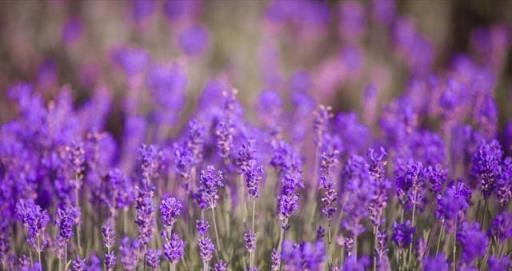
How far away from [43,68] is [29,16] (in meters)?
0.80

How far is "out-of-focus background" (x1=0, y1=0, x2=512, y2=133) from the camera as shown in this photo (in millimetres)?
5789

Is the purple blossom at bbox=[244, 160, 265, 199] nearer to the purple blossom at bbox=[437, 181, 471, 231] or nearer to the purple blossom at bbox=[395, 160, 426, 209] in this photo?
the purple blossom at bbox=[395, 160, 426, 209]

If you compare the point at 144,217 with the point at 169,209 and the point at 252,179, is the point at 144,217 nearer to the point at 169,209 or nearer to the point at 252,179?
the point at 169,209

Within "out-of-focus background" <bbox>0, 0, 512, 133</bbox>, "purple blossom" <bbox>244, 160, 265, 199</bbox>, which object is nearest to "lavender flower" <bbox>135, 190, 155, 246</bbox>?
"purple blossom" <bbox>244, 160, 265, 199</bbox>

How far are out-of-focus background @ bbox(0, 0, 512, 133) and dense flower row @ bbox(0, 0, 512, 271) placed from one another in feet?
3.79

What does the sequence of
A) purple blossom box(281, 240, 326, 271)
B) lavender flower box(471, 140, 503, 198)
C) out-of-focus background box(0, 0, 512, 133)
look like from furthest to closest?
out-of-focus background box(0, 0, 512, 133)
lavender flower box(471, 140, 503, 198)
purple blossom box(281, 240, 326, 271)

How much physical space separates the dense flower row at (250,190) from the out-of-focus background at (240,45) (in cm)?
116

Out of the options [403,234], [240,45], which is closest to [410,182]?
[403,234]

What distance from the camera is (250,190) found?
8.02ft

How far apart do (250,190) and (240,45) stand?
13.4 ft

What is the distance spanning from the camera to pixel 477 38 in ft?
22.6

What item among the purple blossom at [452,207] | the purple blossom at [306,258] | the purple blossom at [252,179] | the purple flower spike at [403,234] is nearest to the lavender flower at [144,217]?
the purple blossom at [252,179]

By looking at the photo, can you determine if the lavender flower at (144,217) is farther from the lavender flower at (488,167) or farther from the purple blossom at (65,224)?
the lavender flower at (488,167)

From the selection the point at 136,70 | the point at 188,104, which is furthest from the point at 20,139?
the point at 188,104
